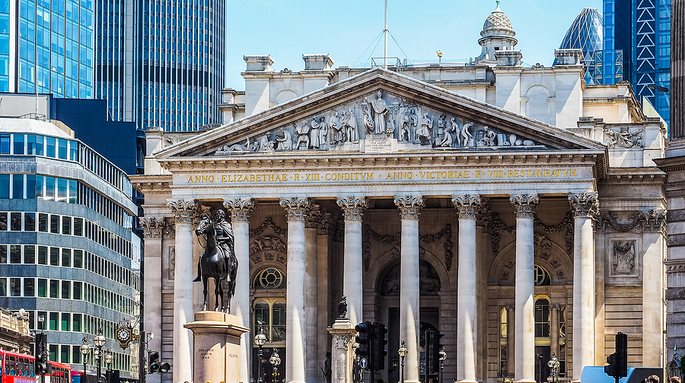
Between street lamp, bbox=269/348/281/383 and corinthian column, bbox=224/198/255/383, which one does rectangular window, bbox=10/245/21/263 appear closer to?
street lamp, bbox=269/348/281/383

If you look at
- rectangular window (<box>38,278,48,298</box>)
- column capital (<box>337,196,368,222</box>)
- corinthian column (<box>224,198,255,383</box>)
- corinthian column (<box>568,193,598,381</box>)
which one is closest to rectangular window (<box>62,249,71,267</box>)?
rectangular window (<box>38,278,48,298</box>)

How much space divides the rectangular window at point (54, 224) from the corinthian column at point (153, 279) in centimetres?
1713

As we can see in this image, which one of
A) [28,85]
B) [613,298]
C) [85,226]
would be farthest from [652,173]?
[28,85]

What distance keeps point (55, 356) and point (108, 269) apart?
11.3 meters

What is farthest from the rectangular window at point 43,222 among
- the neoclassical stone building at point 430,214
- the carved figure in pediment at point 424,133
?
the carved figure in pediment at point 424,133

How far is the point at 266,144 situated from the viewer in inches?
4299

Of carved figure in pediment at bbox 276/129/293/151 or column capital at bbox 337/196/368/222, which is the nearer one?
column capital at bbox 337/196/368/222

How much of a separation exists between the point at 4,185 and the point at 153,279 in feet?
66.7

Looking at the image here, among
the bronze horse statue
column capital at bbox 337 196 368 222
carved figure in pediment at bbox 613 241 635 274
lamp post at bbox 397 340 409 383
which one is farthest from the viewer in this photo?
carved figure in pediment at bbox 613 241 635 274

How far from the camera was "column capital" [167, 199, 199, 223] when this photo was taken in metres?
110

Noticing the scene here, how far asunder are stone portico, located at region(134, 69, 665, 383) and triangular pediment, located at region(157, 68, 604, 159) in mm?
79

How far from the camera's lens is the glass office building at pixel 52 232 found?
132125mm

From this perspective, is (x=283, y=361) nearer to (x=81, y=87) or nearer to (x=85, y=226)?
(x=85, y=226)

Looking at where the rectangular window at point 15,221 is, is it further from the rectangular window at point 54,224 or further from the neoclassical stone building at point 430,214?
the neoclassical stone building at point 430,214
